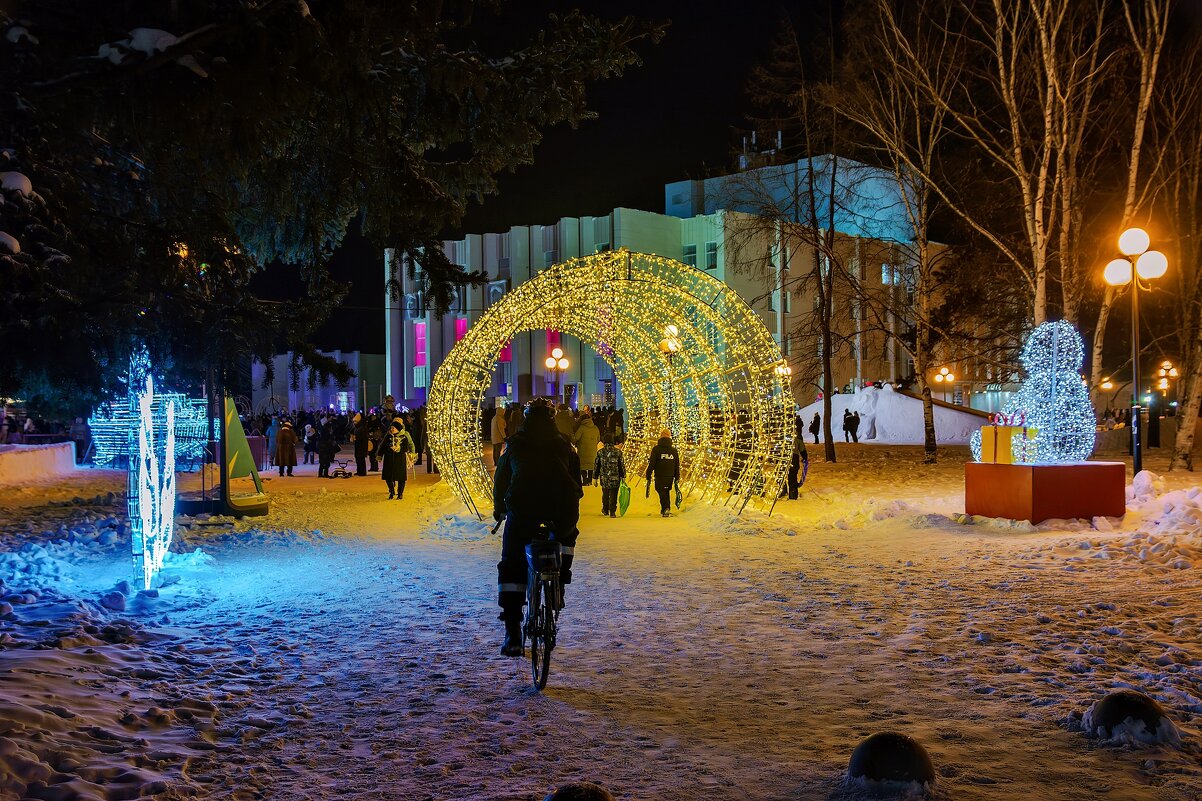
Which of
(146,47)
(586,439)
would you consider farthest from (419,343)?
(146,47)

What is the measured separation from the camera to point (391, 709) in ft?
19.1

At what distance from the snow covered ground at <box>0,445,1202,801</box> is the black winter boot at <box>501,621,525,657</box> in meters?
0.21

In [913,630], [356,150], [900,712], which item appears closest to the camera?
[900,712]

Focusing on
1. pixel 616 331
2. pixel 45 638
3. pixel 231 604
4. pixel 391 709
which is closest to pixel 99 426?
pixel 616 331

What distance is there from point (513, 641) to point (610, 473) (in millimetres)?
9377

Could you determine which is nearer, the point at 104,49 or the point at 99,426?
the point at 104,49

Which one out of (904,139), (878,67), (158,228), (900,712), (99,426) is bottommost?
(900,712)

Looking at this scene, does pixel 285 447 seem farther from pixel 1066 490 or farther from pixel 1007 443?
pixel 1066 490

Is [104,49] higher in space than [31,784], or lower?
higher

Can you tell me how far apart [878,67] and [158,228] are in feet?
57.3

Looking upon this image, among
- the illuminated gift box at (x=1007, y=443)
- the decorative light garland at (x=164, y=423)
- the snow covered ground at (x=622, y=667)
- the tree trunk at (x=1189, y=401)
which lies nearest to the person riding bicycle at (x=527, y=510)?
the snow covered ground at (x=622, y=667)

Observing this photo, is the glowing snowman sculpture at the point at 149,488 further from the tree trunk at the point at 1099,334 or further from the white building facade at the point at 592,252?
the white building facade at the point at 592,252

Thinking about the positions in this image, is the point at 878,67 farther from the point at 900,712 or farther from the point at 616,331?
the point at 900,712

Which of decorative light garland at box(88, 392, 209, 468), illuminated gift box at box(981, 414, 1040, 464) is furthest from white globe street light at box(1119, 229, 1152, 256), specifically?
decorative light garland at box(88, 392, 209, 468)
